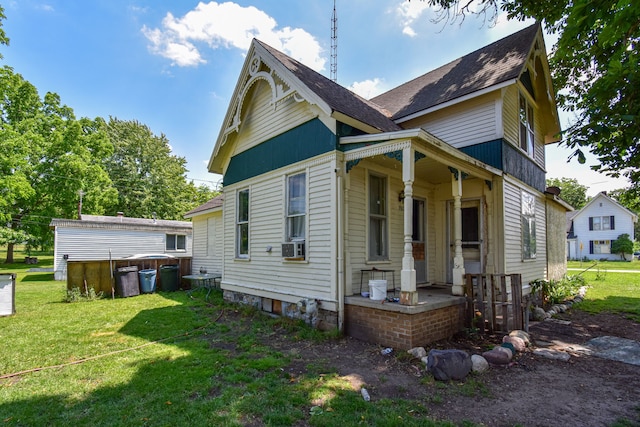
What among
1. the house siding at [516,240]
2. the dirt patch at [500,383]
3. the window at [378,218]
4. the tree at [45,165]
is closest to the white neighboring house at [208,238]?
the window at [378,218]

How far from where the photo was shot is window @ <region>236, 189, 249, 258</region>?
29.0 ft

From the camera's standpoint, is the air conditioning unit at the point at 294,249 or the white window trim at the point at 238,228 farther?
the white window trim at the point at 238,228

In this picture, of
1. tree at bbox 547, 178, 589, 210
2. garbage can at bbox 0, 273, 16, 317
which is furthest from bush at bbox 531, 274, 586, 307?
tree at bbox 547, 178, 589, 210

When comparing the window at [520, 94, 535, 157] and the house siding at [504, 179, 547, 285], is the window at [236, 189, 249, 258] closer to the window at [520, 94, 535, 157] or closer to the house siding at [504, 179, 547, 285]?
the house siding at [504, 179, 547, 285]

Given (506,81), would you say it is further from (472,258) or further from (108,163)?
(108,163)

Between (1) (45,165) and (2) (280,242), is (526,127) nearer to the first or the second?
(2) (280,242)

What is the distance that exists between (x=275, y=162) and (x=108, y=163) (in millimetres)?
31387

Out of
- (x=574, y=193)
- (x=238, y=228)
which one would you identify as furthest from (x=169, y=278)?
(x=574, y=193)

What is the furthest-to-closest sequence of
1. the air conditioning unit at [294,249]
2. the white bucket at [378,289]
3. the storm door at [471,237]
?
the storm door at [471,237]
the air conditioning unit at [294,249]
the white bucket at [378,289]

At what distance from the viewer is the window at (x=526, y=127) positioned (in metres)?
8.70

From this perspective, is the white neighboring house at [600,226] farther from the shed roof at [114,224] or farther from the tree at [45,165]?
the tree at [45,165]

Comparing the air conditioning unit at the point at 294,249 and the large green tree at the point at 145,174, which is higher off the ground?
the large green tree at the point at 145,174

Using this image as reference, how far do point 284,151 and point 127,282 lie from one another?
7.71 m

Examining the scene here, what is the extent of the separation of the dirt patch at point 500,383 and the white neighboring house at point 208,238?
27.9 feet
